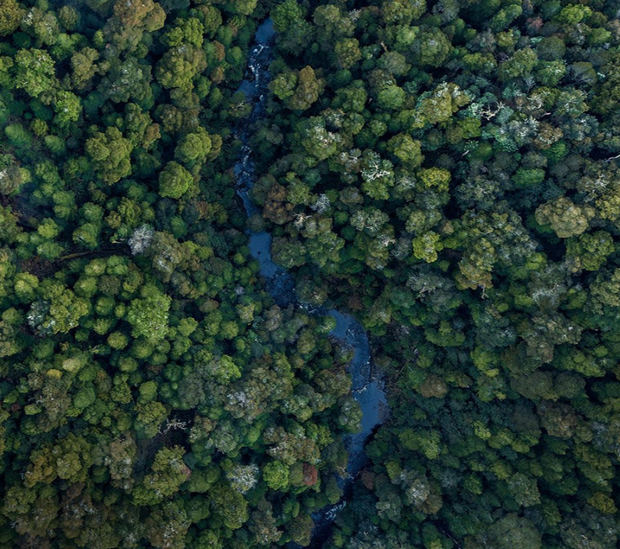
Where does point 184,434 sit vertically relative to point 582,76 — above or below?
below

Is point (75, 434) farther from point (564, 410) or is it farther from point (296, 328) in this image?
point (564, 410)

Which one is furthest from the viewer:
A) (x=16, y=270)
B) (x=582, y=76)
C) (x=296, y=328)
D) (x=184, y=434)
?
(x=296, y=328)

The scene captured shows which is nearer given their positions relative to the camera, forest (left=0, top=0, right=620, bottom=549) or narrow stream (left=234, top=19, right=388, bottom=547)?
forest (left=0, top=0, right=620, bottom=549)

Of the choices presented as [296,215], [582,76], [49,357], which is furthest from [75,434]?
[582,76]

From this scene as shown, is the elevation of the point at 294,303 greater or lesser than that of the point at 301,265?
lesser
